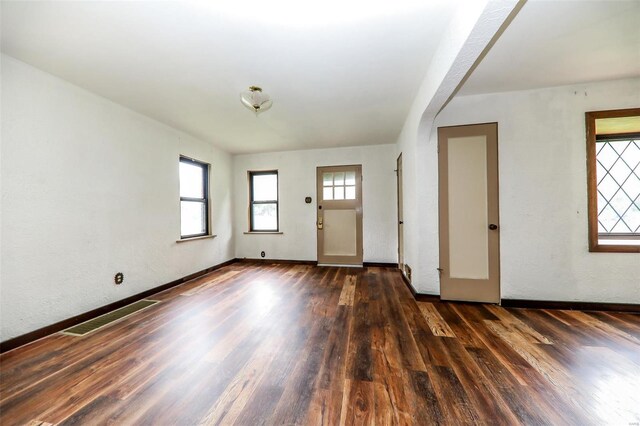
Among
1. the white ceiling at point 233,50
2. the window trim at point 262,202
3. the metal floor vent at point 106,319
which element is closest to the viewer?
the white ceiling at point 233,50

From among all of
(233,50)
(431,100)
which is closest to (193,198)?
(233,50)

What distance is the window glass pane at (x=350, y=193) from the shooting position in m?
4.76

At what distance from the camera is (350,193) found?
4781mm

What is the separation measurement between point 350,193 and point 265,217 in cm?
197

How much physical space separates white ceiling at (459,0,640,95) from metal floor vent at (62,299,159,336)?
437 cm

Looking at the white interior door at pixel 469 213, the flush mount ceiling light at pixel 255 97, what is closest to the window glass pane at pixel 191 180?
the flush mount ceiling light at pixel 255 97

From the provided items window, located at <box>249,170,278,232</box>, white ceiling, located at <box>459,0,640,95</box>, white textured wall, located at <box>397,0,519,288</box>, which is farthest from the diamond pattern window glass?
window, located at <box>249,170,278,232</box>

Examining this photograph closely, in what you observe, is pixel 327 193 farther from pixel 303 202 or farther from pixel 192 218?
pixel 192 218

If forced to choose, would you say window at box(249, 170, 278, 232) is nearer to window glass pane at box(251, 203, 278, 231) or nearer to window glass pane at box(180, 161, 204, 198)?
window glass pane at box(251, 203, 278, 231)

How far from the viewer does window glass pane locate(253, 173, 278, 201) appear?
5.16 m

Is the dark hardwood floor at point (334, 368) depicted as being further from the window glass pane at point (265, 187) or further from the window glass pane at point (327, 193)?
the window glass pane at point (265, 187)

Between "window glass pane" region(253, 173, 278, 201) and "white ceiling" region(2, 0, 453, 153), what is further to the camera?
"window glass pane" region(253, 173, 278, 201)

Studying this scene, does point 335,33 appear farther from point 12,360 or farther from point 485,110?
point 12,360

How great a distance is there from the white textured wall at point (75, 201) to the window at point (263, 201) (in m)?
1.81
